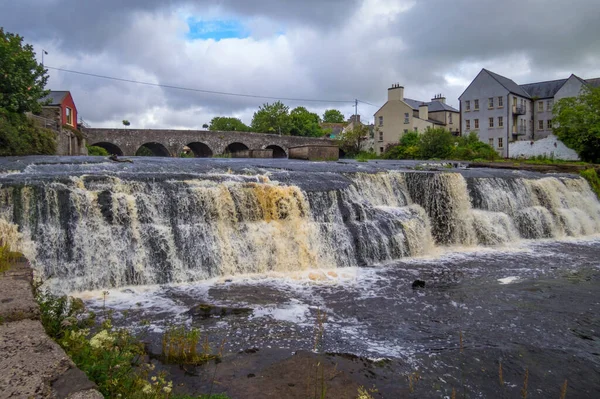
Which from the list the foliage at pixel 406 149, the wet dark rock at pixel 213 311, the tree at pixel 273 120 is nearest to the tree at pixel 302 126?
the tree at pixel 273 120

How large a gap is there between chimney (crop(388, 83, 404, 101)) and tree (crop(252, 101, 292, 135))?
62.5 ft

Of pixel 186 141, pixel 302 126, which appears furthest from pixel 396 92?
pixel 186 141

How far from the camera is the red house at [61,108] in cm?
3184

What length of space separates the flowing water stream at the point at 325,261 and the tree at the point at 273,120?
2072 inches

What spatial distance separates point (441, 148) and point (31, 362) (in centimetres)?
3995

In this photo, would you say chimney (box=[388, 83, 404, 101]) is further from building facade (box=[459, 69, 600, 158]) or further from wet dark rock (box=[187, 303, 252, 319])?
wet dark rock (box=[187, 303, 252, 319])

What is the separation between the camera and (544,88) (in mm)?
50625

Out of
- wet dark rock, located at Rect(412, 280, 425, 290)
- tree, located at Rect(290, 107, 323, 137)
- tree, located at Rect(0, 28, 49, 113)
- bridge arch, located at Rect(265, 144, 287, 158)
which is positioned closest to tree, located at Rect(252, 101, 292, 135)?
tree, located at Rect(290, 107, 323, 137)

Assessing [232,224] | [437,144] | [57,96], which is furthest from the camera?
[437,144]

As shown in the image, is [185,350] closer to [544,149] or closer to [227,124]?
[544,149]

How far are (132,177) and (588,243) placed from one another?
14870 mm

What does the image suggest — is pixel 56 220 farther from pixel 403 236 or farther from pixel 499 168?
pixel 499 168

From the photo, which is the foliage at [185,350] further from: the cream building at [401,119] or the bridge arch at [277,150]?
the cream building at [401,119]

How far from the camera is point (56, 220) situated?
9.25 metres
